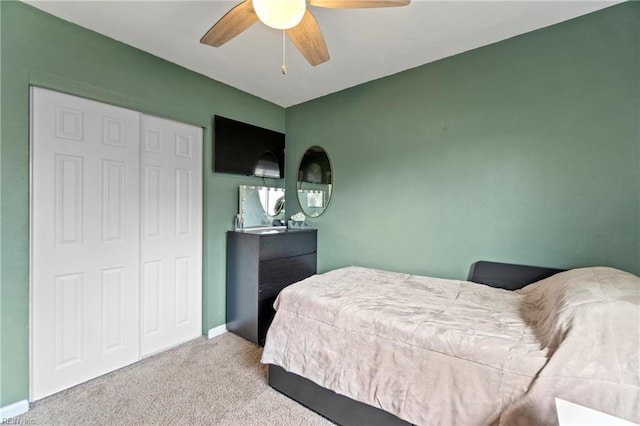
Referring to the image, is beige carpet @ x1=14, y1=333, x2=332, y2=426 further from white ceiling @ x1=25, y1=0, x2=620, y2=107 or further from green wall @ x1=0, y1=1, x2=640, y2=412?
white ceiling @ x1=25, y1=0, x2=620, y2=107

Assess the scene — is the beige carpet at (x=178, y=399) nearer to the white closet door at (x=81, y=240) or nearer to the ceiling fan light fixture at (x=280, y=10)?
the white closet door at (x=81, y=240)

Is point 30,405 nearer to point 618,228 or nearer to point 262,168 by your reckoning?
point 262,168

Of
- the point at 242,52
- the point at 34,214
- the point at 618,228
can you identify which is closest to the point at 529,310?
the point at 618,228

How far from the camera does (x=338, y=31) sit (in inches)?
82.3

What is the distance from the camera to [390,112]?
2836mm

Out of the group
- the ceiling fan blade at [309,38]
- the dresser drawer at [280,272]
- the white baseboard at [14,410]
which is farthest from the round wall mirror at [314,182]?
the white baseboard at [14,410]

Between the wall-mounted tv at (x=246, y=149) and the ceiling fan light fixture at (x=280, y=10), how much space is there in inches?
68.4

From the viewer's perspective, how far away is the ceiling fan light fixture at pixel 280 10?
132cm

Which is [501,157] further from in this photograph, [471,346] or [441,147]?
[471,346]

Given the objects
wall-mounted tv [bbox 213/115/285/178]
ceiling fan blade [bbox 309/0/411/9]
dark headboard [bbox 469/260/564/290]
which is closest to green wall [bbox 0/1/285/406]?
wall-mounted tv [bbox 213/115/285/178]

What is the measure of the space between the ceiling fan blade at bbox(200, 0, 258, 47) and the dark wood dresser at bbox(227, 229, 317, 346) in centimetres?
161

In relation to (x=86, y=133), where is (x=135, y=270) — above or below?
below

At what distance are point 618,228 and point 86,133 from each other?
12.3ft

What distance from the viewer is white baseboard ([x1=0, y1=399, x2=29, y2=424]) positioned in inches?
68.4
